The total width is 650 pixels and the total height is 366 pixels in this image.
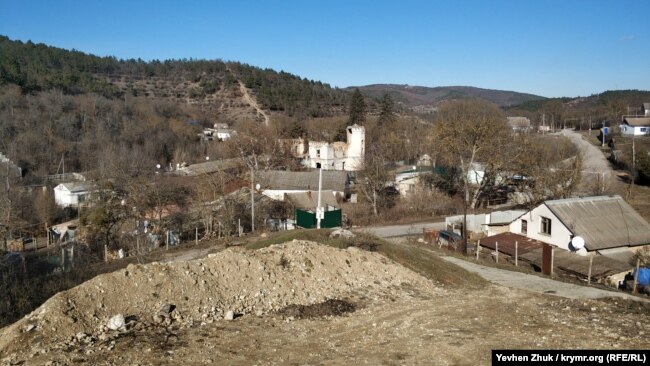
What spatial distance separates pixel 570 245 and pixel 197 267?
17613 millimetres

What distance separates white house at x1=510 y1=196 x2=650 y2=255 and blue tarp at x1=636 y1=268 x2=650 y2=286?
3741mm

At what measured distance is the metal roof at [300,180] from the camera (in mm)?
38688

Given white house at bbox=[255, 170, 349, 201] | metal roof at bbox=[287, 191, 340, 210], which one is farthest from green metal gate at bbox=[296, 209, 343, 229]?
white house at bbox=[255, 170, 349, 201]

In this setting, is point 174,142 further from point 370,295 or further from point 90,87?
point 370,295

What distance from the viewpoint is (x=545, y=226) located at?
2362cm

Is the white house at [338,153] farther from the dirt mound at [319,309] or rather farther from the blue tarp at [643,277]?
the dirt mound at [319,309]

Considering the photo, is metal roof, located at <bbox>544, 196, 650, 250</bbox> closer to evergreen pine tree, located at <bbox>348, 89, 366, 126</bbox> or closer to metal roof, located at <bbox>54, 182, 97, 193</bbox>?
metal roof, located at <bbox>54, 182, 97, 193</bbox>

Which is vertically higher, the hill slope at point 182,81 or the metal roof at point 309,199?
the hill slope at point 182,81

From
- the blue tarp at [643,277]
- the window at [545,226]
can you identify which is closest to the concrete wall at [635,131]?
the window at [545,226]

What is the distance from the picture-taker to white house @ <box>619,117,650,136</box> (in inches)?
2687

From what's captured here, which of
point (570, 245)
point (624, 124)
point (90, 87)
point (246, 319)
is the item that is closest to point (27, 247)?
point (246, 319)

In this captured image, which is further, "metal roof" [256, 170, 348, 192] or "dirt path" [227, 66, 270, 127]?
"dirt path" [227, 66, 270, 127]

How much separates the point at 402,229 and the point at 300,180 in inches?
509

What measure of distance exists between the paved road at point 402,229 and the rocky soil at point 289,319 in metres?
13.9
